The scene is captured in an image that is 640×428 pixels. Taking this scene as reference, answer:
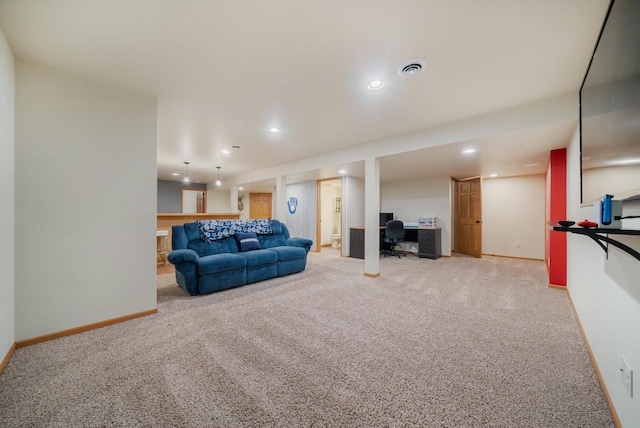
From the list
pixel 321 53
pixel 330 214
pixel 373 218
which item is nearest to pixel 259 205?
pixel 330 214

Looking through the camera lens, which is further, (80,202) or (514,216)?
Answer: (514,216)

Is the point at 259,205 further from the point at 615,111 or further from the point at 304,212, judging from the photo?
the point at 615,111

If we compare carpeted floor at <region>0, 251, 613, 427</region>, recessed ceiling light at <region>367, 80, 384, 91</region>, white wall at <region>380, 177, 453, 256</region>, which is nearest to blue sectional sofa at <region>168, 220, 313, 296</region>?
carpeted floor at <region>0, 251, 613, 427</region>

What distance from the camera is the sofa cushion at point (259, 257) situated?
3791 mm

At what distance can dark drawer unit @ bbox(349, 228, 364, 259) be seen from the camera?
618 cm

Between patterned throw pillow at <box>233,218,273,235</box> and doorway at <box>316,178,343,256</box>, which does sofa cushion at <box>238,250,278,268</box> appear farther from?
doorway at <box>316,178,343,256</box>

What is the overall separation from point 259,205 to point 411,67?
9043 mm

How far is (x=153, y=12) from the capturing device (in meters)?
1.59

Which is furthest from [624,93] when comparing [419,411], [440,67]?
[419,411]

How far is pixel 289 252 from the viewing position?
171 inches

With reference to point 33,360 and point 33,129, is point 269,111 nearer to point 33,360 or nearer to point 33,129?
point 33,129

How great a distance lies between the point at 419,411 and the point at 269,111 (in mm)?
3215

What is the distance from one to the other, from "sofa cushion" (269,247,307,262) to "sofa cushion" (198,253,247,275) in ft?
2.27

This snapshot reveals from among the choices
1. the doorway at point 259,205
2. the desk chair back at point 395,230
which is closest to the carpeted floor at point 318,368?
the desk chair back at point 395,230
